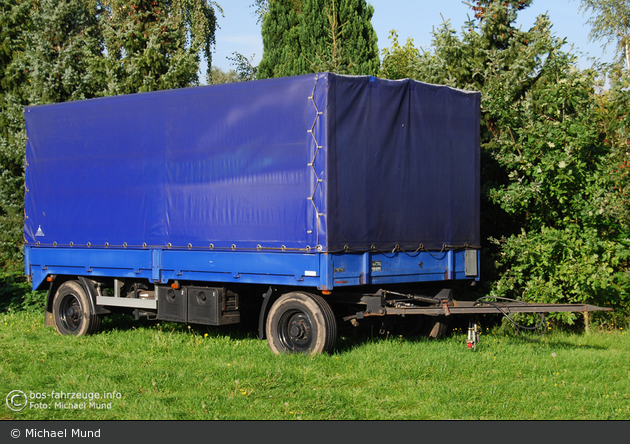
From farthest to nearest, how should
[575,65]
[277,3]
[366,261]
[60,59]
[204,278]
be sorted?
[277,3]
[60,59]
[575,65]
[204,278]
[366,261]

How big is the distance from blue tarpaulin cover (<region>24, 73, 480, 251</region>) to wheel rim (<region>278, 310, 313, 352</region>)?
99 cm

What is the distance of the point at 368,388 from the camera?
7.43 meters

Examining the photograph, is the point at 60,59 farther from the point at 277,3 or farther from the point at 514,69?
the point at 514,69

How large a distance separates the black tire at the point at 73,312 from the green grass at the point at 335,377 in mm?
690

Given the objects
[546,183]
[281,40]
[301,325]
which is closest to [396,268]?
[301,325]

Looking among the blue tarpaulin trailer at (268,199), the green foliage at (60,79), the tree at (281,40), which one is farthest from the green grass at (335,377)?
the tree at (281,40)

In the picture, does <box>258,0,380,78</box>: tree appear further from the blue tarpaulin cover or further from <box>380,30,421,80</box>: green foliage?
the blue tarpaulin cover

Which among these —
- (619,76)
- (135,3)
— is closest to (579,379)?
(619,76)

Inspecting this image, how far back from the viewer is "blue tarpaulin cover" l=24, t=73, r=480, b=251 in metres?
8.84

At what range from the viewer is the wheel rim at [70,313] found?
1196 centimetres

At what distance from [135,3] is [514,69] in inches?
484

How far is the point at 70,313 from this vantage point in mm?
12109

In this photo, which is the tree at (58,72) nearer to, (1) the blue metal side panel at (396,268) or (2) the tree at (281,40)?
(2) the tree at (281,40)

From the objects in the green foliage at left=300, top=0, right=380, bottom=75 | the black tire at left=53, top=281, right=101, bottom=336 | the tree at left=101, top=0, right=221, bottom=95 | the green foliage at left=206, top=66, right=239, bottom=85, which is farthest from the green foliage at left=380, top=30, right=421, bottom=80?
the green foliage at left=206, top=66, right=239, bottom=85
